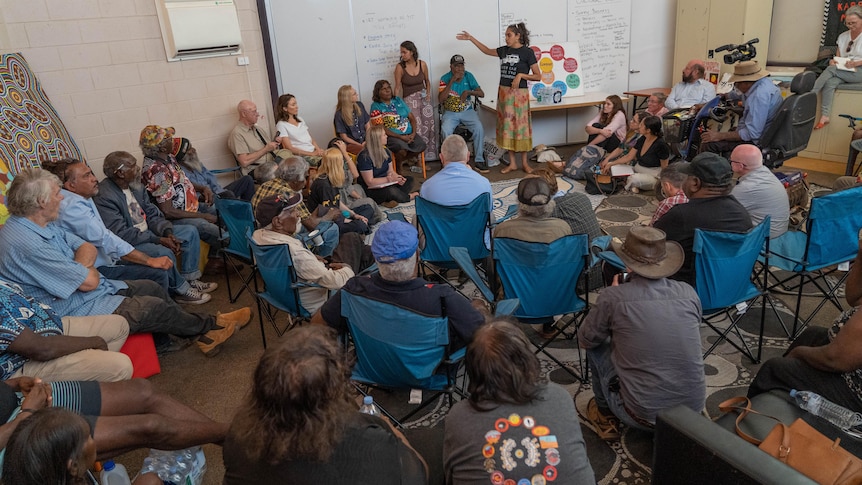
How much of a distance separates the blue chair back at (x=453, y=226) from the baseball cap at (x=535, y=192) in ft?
1.71

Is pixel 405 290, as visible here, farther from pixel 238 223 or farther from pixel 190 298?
pixel 190 298

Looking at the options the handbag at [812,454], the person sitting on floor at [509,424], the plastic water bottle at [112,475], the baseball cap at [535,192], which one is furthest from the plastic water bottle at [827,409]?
the plastic water bottle at [112,475]

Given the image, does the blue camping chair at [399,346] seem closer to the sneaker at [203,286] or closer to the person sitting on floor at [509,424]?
the person sitting on floor at [509,424]

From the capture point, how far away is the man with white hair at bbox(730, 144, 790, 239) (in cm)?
346

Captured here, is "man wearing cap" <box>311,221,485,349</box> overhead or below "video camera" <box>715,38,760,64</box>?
below

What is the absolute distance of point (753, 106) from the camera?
5.36 m

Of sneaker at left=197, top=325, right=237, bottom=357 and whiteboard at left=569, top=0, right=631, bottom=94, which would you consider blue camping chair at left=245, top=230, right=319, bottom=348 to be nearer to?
sneaker at left=197, top=325, right=237, bottom=357

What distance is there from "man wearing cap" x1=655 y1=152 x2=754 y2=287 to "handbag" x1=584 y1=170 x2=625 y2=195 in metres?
2.95

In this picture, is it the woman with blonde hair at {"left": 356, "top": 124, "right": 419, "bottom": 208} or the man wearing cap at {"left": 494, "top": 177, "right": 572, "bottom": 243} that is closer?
the man wearing cap at {"left": 494, "top": 177, "right": 572, "bottom": 243}

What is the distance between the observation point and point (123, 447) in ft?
7.04

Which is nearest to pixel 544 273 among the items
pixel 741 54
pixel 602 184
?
pixel 602 184

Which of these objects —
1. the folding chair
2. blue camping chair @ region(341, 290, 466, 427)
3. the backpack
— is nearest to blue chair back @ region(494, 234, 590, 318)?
blue camping chair @ region(341, 290, 466, 427)

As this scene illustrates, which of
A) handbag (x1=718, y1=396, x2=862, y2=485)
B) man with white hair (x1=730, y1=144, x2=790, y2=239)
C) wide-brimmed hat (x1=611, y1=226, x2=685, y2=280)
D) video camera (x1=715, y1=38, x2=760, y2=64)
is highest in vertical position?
video camera (x1=715, y1=38, x2=760, y2=64)

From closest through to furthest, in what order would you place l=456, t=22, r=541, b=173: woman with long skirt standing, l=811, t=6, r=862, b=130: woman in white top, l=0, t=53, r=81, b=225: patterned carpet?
l=0, t=53, r=81, b=225: patterned carpet → l=811, t=6, r=862, b=130: woman in white top → l=456, t=22, r=541, b=173: woman with long skirt standing
